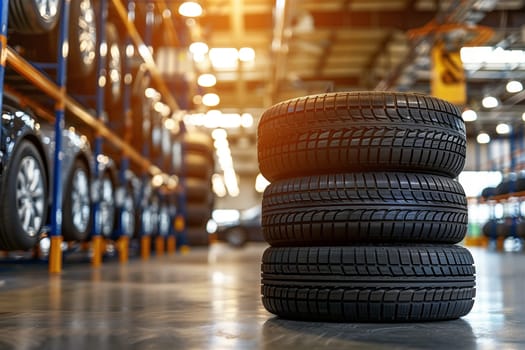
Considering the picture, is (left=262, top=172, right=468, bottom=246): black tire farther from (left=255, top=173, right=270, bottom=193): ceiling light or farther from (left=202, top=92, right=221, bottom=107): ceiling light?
(left=255, top=173, right=270, bottom=193): ceiling light

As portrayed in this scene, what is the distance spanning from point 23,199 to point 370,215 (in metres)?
2.84

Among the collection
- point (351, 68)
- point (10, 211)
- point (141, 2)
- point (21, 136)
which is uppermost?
point (351, 68)

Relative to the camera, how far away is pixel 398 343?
165 centimetres

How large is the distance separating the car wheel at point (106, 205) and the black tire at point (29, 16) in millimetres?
2588

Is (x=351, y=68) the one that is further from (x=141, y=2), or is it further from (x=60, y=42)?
(x=60, y=42)

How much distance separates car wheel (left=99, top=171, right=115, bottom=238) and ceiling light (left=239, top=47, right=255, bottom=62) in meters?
10.6

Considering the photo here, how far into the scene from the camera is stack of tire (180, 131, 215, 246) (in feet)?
49.2

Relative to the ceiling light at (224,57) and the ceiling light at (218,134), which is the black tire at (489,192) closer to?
the ceiling light at (224,57)

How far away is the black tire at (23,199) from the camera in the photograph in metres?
3.84

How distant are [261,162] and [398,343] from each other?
3.55 feet

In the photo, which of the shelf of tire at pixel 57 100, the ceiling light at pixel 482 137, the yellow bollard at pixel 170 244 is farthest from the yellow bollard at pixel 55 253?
the ceiling light at pixel 482 137

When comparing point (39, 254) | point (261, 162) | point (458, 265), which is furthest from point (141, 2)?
point (458, 265)

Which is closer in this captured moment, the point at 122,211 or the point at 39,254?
the point at 39,254

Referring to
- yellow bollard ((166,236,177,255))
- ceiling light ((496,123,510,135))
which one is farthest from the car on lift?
Answer: ceiling light ((496,123,510,135))
